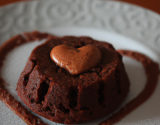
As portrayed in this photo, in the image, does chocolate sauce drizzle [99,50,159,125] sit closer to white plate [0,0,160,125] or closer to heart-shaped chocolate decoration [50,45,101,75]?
white plate [0,0,160,125]

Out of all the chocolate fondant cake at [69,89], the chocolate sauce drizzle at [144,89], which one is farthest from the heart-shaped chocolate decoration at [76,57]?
the chocolate sauce drizzle at [144,89]

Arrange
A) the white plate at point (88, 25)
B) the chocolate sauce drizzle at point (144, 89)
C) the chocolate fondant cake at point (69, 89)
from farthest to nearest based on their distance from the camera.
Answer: the white plate at point (88, 25), the chocolate sauce drizzle at point (144, 89), the chocolate fondant cake at point (69, 89)

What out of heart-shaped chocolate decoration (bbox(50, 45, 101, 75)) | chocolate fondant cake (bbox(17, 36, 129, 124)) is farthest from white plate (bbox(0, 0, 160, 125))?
heart-shaped chocolate decoration (bbox(50, 45, 101, 75))

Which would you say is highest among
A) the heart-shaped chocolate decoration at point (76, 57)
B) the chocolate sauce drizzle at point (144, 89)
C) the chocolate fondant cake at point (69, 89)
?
the heart-shaped chocolate decoration at point (76, 57)

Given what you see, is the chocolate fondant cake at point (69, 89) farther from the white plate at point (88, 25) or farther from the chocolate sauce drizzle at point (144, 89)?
the white plate at point (88, 25)

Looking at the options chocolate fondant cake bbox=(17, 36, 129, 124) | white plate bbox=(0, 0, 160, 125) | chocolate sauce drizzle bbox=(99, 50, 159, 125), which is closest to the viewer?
chocolate fondant cake bbox=(17, 36, 129, 124)

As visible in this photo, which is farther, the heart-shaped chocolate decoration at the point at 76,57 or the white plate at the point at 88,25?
the white plate at the point at 88,25
